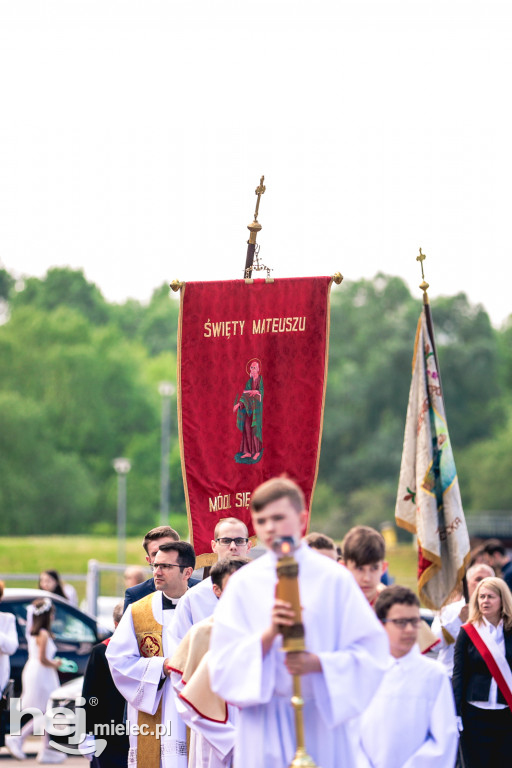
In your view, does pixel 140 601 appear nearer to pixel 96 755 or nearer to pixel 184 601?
pixel 184 601

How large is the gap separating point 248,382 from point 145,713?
2333 mm

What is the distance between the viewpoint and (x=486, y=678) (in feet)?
28.8

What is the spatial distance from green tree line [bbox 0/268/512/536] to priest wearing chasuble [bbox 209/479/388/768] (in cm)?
5567

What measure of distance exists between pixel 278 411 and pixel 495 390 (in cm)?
6099

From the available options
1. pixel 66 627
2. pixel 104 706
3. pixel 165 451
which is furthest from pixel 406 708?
pixel 165 451

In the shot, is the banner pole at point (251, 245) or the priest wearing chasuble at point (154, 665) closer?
the priest wearing chasuble at point (154, 665)

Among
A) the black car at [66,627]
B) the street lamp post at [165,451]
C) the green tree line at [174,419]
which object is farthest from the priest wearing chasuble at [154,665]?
the green tree line at [174,419]

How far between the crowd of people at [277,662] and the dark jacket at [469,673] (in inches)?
63.5

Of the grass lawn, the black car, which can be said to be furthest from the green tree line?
the black car

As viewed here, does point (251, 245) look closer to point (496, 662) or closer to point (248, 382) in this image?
point (248, 382)

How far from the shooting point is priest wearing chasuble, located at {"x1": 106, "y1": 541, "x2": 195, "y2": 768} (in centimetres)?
792

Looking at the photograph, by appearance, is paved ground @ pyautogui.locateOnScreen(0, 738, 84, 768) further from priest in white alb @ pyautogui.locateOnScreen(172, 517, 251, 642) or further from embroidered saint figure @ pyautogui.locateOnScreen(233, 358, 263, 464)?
priest in white alb @ pyautogui.locateOnScreen(172, 517, 251, 642)

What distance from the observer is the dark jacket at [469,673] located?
8.77m

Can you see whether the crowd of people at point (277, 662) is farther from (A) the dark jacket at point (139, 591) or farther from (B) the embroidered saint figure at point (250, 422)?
(B) the embroidered saint figure at point (250, 422)
